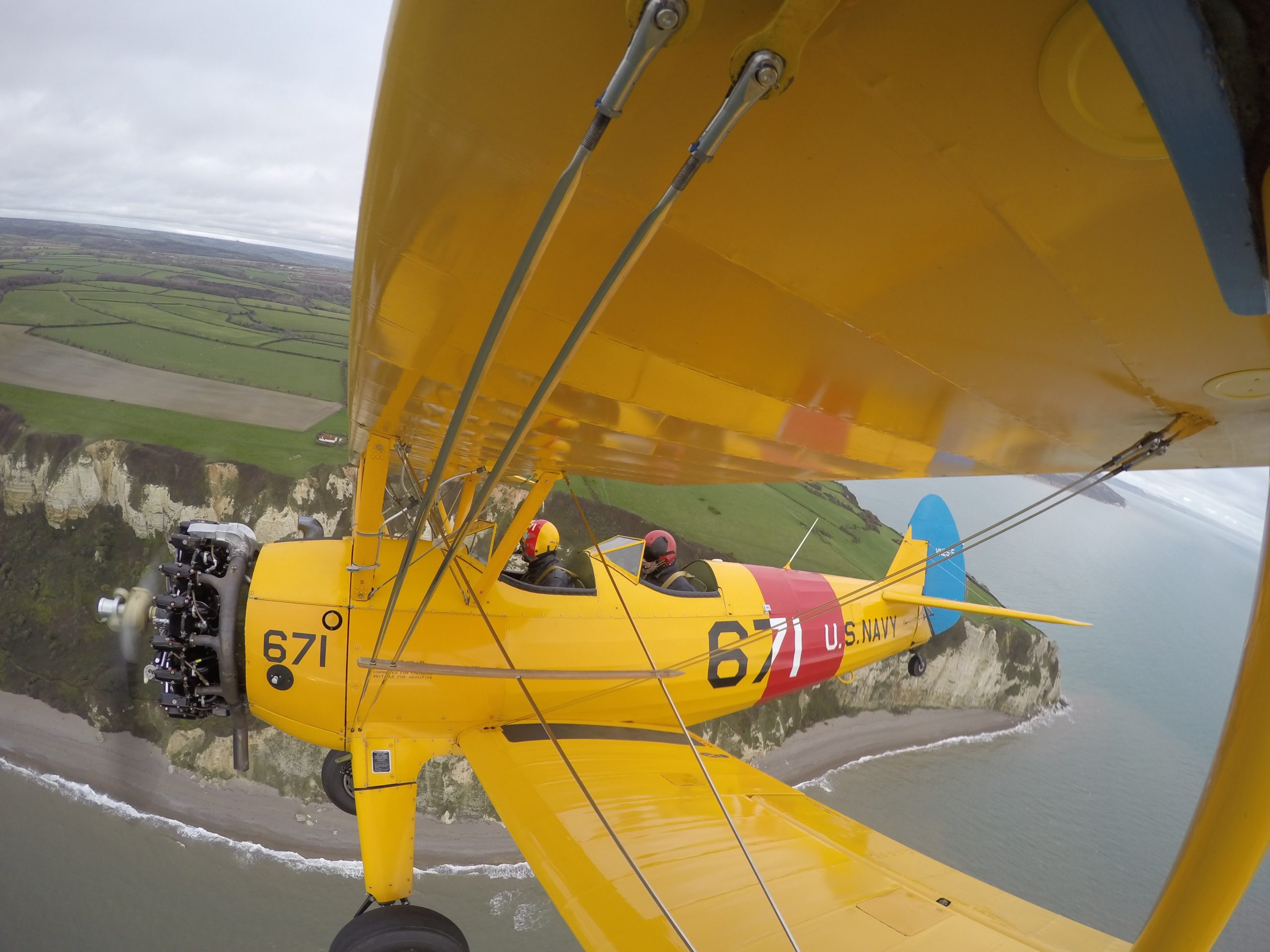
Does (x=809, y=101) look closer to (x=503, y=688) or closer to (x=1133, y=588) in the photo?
(x=503, y=688)

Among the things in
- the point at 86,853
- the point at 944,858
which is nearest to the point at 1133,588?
the point at 944,858

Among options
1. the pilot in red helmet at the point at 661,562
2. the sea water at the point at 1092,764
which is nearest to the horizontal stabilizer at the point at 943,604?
the sea water at the point at 1092,764

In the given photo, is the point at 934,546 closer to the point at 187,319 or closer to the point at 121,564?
the point at 121,564

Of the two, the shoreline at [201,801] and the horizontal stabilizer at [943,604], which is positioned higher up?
the horizontal stabilizer at [943,604]

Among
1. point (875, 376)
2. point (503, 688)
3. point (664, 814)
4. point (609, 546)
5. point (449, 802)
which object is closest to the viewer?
point (875, 376)

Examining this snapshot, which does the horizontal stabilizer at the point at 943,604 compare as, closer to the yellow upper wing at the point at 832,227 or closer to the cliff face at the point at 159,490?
the yellow upper wing at the point at 832,227

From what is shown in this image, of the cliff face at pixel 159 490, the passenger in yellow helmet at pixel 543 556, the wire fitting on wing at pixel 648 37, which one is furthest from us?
the cliff face at pixel 159 490
